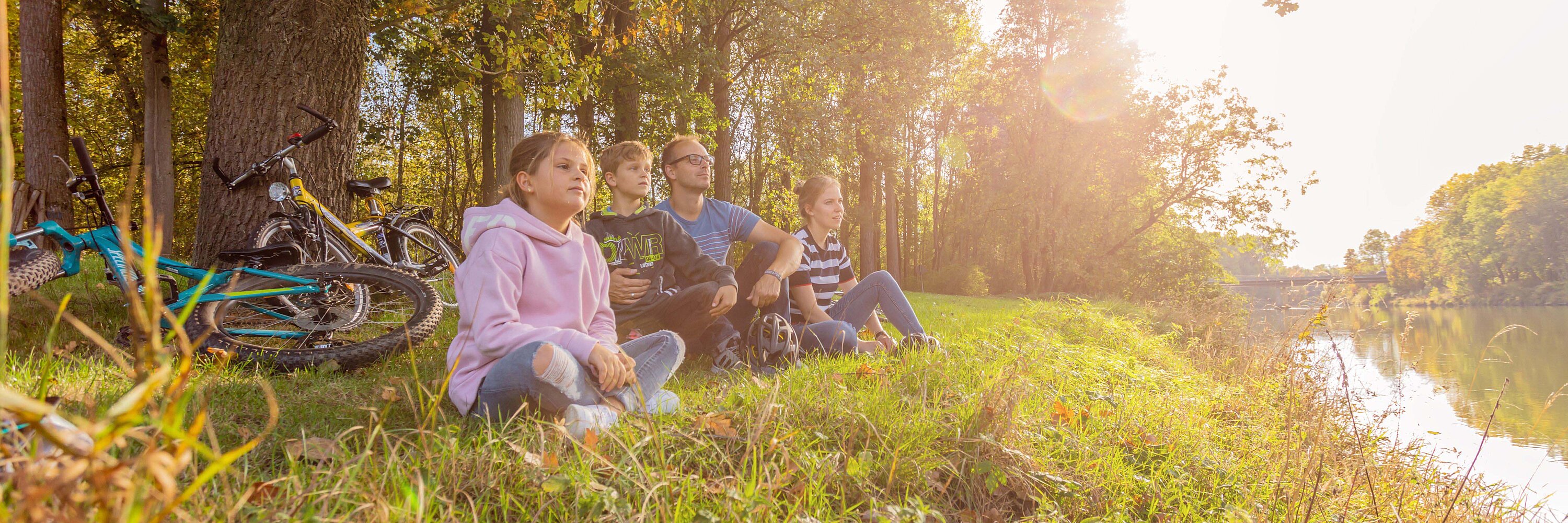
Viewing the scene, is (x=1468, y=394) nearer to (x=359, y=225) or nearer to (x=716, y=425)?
(x=716, y=425)

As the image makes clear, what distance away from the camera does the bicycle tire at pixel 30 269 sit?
354 centimetres

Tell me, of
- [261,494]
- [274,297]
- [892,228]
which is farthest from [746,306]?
[892,228]

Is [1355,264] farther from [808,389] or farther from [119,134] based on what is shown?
[119,134]

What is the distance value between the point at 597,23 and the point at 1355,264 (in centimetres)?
715

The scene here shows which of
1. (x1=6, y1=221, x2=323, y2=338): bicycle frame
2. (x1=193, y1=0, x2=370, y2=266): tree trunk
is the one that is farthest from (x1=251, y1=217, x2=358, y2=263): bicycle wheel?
(x1=6, y1=221, x2=323, y2=338): bicycle frame

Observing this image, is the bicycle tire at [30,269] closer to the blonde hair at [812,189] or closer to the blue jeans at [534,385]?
the blue jeans at [534,385]

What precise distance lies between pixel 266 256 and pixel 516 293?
2826 millimetres

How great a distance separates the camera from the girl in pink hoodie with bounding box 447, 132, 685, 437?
2.51 metres

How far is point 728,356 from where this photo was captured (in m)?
4.08

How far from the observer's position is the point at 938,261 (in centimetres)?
3244

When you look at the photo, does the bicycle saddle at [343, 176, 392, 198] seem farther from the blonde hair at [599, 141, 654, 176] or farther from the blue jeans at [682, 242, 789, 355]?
the blue jeans at [682, 242, 789, 355]

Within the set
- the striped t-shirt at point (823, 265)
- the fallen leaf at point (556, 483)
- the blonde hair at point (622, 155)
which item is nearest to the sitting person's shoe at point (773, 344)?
the striped t-shirt at point (823, 265)

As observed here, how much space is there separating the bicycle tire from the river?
6341 mm

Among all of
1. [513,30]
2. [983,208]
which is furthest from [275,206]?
[983,208]
